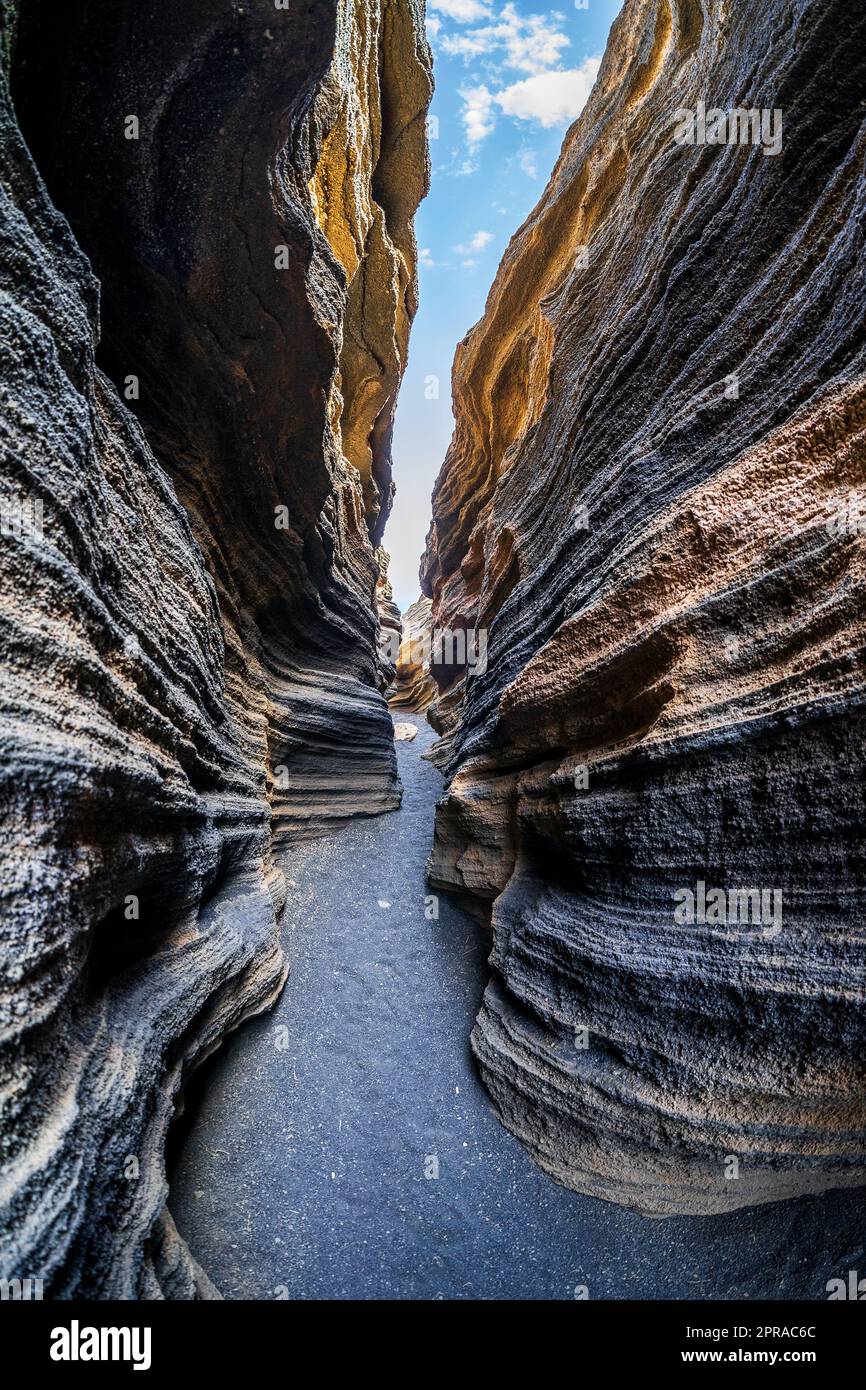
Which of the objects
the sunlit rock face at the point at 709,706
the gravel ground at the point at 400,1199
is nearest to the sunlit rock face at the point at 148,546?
the gravel ground at the point at 400,1199

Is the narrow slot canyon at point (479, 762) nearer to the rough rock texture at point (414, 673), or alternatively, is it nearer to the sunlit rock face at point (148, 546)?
the sunlit rock face at point (148, 546)

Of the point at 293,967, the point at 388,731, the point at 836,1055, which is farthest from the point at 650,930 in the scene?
the point at 388,731

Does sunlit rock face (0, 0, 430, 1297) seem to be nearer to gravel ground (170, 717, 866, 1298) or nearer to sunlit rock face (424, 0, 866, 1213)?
gravel ground (170, 717, 866, 1298)

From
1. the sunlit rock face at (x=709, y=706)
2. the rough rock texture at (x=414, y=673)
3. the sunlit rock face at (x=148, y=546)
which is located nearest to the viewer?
the sunlit rock face at (x=148, y=546)

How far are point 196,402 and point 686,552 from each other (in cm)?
545

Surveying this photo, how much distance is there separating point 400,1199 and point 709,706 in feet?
13.9

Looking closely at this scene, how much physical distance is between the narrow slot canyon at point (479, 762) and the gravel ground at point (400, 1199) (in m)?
0.02

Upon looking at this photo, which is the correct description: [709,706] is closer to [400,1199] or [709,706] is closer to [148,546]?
[400,1199]

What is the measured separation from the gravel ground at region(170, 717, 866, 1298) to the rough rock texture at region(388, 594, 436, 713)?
68.2 ft

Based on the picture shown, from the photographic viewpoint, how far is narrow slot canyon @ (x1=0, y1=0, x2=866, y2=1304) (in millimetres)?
2627

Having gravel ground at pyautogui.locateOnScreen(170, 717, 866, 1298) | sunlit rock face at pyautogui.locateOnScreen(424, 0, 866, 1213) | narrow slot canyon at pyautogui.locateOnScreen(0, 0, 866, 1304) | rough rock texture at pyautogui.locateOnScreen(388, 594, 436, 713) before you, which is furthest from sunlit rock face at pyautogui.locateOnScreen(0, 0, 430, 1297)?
rough rock texture at pyautogui.locateOnScreen(388, 594, 436, 713)

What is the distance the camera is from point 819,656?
3.13 meters

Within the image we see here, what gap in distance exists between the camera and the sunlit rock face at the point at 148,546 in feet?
7.42
